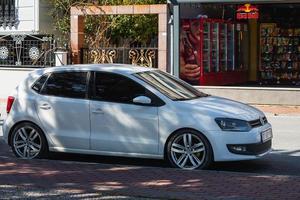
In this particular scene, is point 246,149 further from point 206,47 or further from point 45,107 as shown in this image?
point 206,47

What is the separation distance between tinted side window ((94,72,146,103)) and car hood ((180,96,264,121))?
74 centimetres

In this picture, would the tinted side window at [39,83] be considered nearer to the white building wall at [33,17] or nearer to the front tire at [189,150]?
the front tire at [189,150]

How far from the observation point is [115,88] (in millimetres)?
9633

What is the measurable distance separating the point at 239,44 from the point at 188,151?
1801 centimetres

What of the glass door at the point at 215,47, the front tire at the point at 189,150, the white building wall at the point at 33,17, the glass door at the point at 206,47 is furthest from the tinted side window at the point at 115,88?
the white building wall at the point at 33,17

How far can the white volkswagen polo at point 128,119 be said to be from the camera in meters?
9.00

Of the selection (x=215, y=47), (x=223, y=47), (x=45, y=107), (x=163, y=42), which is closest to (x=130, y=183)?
(x=45, y=107)

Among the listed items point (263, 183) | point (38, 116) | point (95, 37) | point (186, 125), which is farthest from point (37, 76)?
point (95, 37)

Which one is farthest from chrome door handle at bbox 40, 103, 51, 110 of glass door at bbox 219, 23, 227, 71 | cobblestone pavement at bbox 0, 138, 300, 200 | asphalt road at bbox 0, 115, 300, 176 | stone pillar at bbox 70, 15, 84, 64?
glass door at bbox 219, 23, 227, 71

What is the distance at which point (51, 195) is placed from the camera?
22.9ft

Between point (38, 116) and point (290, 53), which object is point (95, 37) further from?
point (38, 116)

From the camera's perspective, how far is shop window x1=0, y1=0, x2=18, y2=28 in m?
26.8

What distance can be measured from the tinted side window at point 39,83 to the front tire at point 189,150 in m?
2.31

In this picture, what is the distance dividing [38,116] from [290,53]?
18333 millimetres
